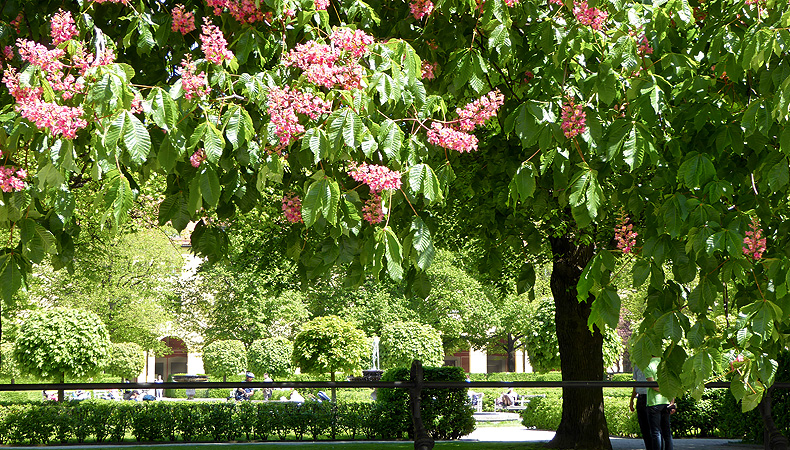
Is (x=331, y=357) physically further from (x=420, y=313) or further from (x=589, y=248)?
(x=420, y=313)

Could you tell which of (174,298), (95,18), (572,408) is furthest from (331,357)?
(174,298)

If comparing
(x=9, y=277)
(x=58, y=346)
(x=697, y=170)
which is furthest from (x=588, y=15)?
(x=58, y=346)

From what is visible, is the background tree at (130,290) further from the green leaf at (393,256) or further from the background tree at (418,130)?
the green leaf at (393,256)

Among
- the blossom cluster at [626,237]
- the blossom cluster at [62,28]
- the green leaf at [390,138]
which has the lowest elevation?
the blossom cluster at [626,237]

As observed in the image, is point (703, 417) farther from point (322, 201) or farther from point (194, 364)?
point (194, 364)

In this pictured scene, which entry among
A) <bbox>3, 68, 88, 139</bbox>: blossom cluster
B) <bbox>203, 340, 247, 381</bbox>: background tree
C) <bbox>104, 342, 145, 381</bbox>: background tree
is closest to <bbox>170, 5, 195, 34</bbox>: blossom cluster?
<bbox>3, 68, 88, 139</bbox>: blossom cluster

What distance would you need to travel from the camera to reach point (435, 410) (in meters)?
16.4

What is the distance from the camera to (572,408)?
13.2 meters

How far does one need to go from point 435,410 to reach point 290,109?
1361 cm

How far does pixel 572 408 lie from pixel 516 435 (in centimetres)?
571

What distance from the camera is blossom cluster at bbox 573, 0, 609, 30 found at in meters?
4.54

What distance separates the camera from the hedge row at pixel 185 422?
17359mm

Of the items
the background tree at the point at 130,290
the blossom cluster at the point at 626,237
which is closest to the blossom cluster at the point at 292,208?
the blossom cluster at the point at 626,237

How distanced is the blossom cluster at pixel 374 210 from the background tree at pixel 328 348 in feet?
66.9
